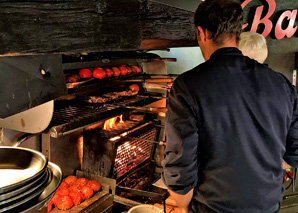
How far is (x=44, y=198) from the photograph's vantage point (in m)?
1.55

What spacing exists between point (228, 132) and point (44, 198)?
118 cm

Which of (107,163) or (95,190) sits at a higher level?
(107,163)

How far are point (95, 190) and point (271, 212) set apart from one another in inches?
72.3

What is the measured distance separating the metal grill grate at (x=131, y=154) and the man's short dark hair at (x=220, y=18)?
1863 millimetres

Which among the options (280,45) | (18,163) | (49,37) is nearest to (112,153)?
(18,163)

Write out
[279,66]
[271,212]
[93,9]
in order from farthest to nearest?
[279,66] < [271,212] < [93,9]

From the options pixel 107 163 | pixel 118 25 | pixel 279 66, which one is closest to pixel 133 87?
pixel 107 163

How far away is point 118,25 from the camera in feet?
5.94

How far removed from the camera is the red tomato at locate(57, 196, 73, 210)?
108 inches

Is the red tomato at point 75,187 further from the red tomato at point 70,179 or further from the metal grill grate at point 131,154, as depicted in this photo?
the metal grill grate at point 131,154

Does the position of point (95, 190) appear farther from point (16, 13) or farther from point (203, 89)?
point (16, 13)

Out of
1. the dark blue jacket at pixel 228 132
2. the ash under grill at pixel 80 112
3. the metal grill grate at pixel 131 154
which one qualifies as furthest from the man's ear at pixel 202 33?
the metal grill grate at pixel 131 154

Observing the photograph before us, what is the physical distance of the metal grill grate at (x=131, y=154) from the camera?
3371mm

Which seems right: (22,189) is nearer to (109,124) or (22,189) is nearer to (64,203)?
(64,203)
